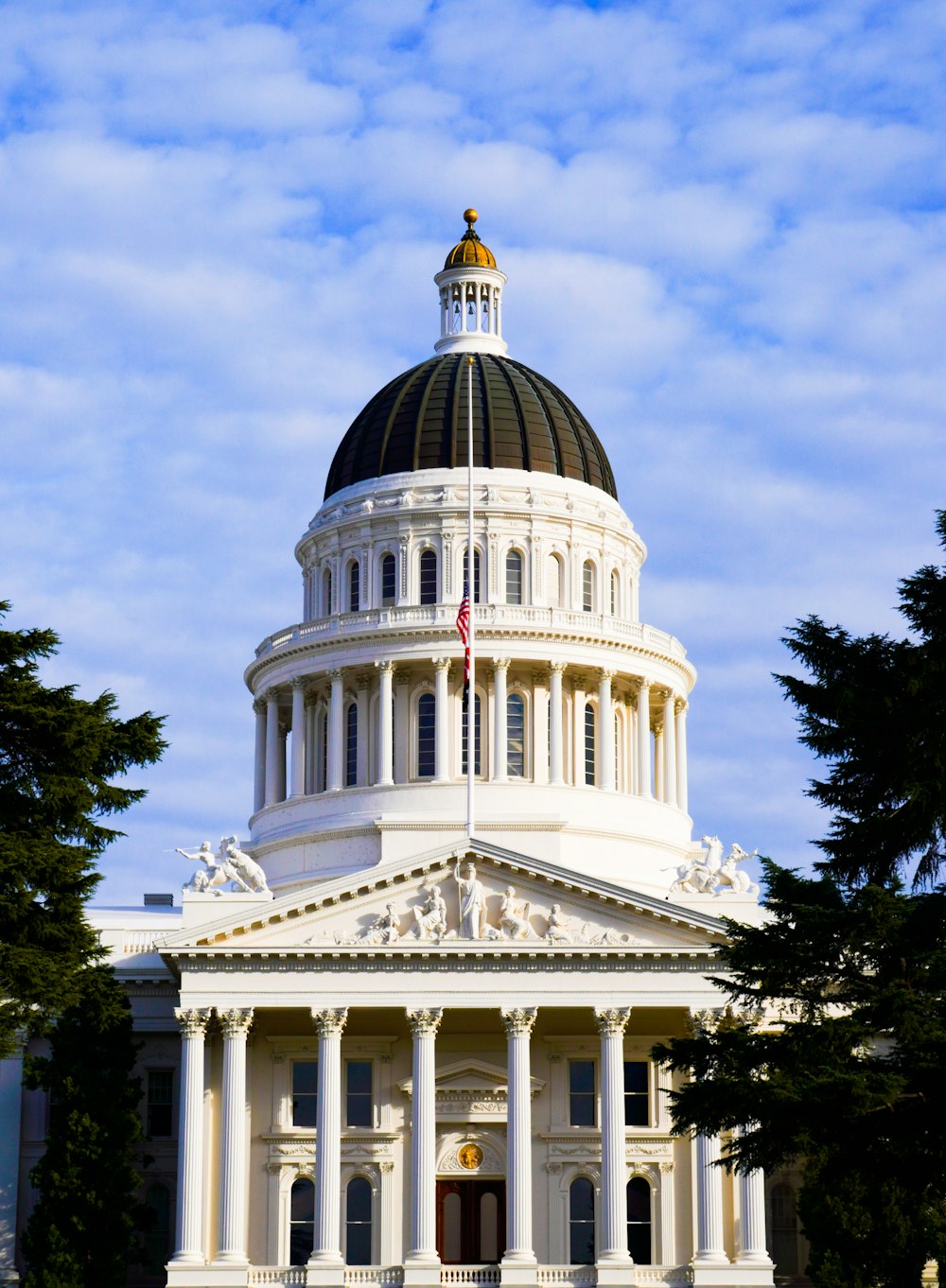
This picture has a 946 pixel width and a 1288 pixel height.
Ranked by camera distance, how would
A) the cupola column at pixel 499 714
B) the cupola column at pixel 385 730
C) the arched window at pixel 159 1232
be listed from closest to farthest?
the arched window at pixel 159 1232
the cupola column at pixel 385 730
the cupola column at pixel 499 714

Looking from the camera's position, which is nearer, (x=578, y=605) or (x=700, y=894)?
(x=700, y=894)

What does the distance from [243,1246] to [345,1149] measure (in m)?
4.74

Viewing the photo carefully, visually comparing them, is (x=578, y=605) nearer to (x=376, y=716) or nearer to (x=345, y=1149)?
(x=376, y=716)

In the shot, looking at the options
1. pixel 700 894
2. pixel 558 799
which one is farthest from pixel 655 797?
pixel 700 894

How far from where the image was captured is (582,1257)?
231 ft

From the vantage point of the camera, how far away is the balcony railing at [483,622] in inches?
3334

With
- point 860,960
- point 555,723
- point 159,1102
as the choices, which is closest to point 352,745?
point 555,723

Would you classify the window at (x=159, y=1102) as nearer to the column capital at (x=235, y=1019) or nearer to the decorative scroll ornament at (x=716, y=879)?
the column capital at (x=235, y=1019)

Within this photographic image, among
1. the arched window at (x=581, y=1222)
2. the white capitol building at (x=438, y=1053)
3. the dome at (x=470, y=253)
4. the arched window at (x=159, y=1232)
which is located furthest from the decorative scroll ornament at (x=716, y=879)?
the dome at (x=470, y=253)

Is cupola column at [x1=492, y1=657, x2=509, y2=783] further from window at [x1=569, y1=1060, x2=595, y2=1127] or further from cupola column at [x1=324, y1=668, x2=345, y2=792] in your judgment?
window at [x1=569, y1=1060, x2=595, y2=1127]

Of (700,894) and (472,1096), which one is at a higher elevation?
(700,894)

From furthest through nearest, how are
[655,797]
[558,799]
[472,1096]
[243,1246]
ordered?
1. [655,797]
2. [558,799]
3. [472,1096]
4. [243,1246]

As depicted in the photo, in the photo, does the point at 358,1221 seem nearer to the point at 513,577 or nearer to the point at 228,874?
the point at 228,874

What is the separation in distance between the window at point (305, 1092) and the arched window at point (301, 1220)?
5.76 feet
